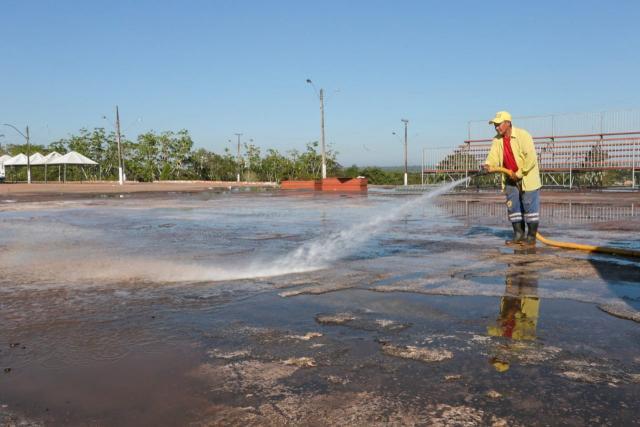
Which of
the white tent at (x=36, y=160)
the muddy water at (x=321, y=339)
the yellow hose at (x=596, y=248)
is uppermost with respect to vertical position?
the white tent at (x=36, y=160)

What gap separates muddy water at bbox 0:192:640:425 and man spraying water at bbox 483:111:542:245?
1.13 metres

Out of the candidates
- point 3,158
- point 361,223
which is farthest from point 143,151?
point 361,223

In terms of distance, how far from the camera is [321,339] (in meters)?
2.96

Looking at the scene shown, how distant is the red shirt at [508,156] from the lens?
714cm

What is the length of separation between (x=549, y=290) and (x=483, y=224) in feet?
18.6

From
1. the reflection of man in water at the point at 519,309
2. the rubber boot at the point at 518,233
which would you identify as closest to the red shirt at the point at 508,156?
the rubber boot at the point at 518,233

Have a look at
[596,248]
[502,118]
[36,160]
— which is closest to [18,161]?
[36,160]

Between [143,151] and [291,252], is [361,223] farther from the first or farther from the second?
[143,151]

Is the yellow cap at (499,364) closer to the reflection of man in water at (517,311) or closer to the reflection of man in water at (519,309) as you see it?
the reflection of man in water at (517,311)

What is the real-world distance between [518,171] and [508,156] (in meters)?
0.23

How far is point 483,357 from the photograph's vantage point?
2.62 meters

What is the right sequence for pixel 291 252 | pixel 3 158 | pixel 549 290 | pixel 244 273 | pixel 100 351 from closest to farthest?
pixel 100 351 < pixel 549 290 < pixel 244 273 < pixel 291 252 < pixel 3 158

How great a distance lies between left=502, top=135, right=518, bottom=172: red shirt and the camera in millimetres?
7136

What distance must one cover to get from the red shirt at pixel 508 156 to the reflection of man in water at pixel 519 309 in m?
2.70
